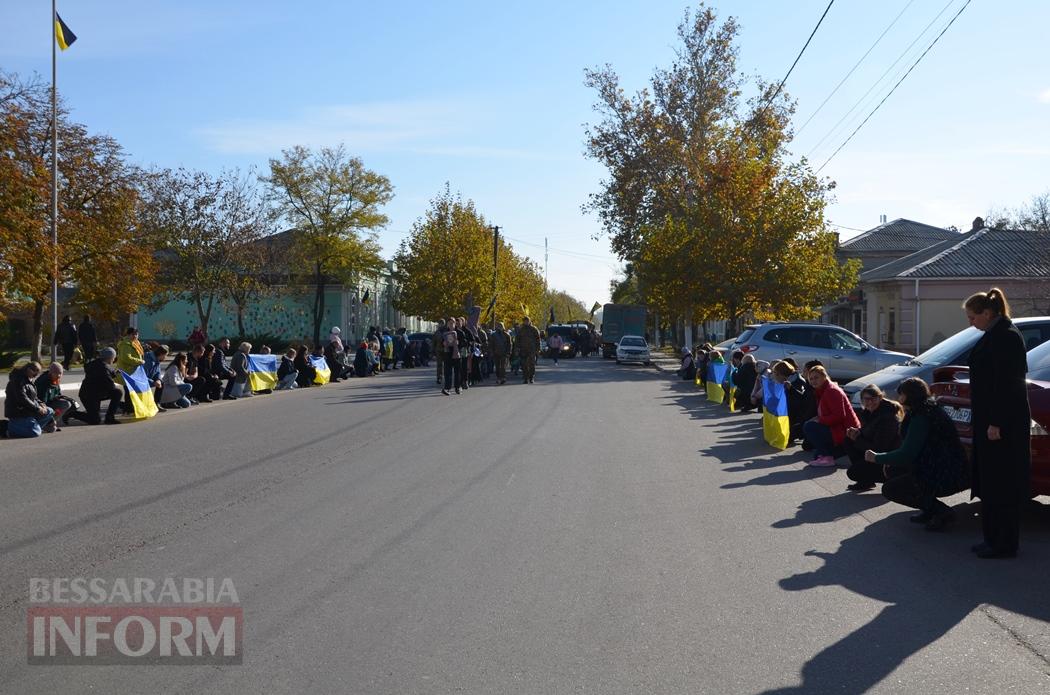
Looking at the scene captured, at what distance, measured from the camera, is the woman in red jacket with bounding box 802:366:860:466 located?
1258 cm

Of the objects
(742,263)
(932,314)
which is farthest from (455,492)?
(932,314)

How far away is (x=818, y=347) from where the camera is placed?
91.2 ft

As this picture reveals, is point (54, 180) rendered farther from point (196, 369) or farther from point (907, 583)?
point (907, 583)

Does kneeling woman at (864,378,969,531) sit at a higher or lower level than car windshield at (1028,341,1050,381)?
lower

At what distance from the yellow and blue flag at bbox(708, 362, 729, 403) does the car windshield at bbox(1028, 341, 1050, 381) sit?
43.4 feet

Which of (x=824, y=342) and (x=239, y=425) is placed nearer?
(x=239, y=425)

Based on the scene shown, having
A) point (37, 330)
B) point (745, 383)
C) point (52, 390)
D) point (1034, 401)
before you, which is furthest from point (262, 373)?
point (1034, 401)

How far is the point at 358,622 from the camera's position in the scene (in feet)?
19.6

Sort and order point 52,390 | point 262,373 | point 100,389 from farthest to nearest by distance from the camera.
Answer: point 262,373, point 100,389, point 52,390

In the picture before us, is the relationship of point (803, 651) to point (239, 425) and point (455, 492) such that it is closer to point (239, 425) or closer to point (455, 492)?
point (455, 492)

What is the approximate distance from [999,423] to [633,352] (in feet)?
144

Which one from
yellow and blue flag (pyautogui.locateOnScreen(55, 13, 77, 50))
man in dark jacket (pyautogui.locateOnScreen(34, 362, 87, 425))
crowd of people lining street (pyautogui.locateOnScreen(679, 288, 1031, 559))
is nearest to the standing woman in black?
crowd of people lining street (pyautogui.locateOnScreen(679, 288, 1031, 559))

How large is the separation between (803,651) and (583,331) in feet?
220

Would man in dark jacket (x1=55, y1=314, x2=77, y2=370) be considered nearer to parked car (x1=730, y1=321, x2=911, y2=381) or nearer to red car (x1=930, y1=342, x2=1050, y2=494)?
parked car (x1=730, y1=321, x2=911, y2=381)
